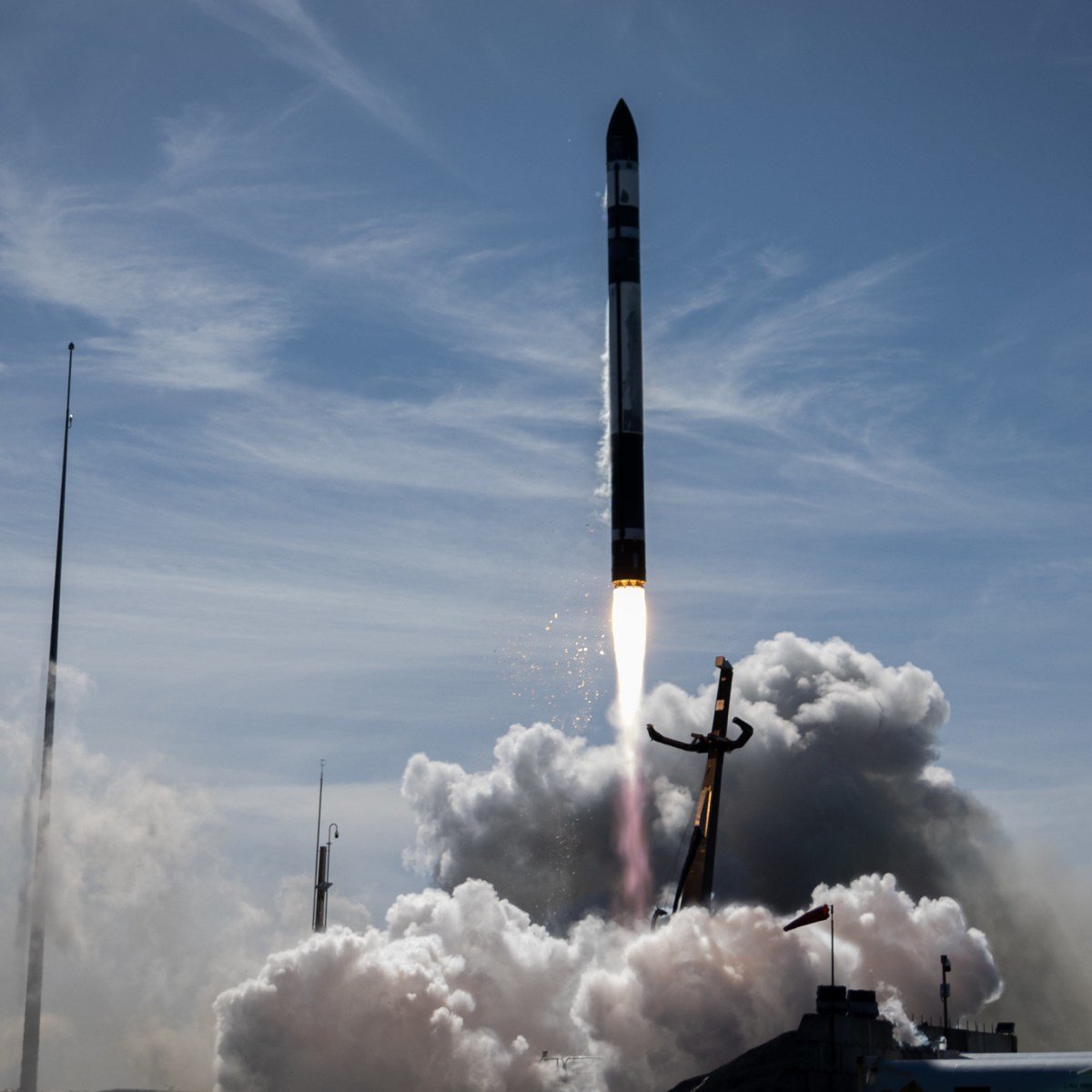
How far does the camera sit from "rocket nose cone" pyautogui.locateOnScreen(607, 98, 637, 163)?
374 feet

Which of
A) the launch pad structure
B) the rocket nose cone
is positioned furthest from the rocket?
the launch pad structure

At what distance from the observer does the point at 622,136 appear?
114 meters

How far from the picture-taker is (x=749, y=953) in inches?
4877

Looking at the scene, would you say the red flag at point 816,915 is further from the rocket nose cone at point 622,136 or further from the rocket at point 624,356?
the rocket nose cone at point 622,136

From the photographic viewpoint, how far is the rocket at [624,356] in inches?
4250

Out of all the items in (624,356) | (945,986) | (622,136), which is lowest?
(945,986)

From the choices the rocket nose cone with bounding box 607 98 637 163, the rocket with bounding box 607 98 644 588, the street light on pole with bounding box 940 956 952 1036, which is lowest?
the street light on pole with bounding box 940 956 952 1036

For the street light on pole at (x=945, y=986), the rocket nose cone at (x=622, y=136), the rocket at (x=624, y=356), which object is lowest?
the street light on pole at (x=945, y=986)

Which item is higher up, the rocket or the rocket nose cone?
the rocket nose cone

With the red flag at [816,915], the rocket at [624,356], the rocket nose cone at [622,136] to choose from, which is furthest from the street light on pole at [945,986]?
the rocket nose cone at [622,136]

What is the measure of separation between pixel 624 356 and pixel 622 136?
15.5 m

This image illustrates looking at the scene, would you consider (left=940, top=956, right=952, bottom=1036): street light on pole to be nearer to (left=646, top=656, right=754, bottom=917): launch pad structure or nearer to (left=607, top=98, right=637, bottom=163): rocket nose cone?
(left=646, top=656, right=754, bottom=917): launch pad structure

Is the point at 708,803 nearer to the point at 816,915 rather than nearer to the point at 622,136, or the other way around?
the point at 816,915

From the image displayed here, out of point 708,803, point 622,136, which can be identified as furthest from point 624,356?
point 708,803
